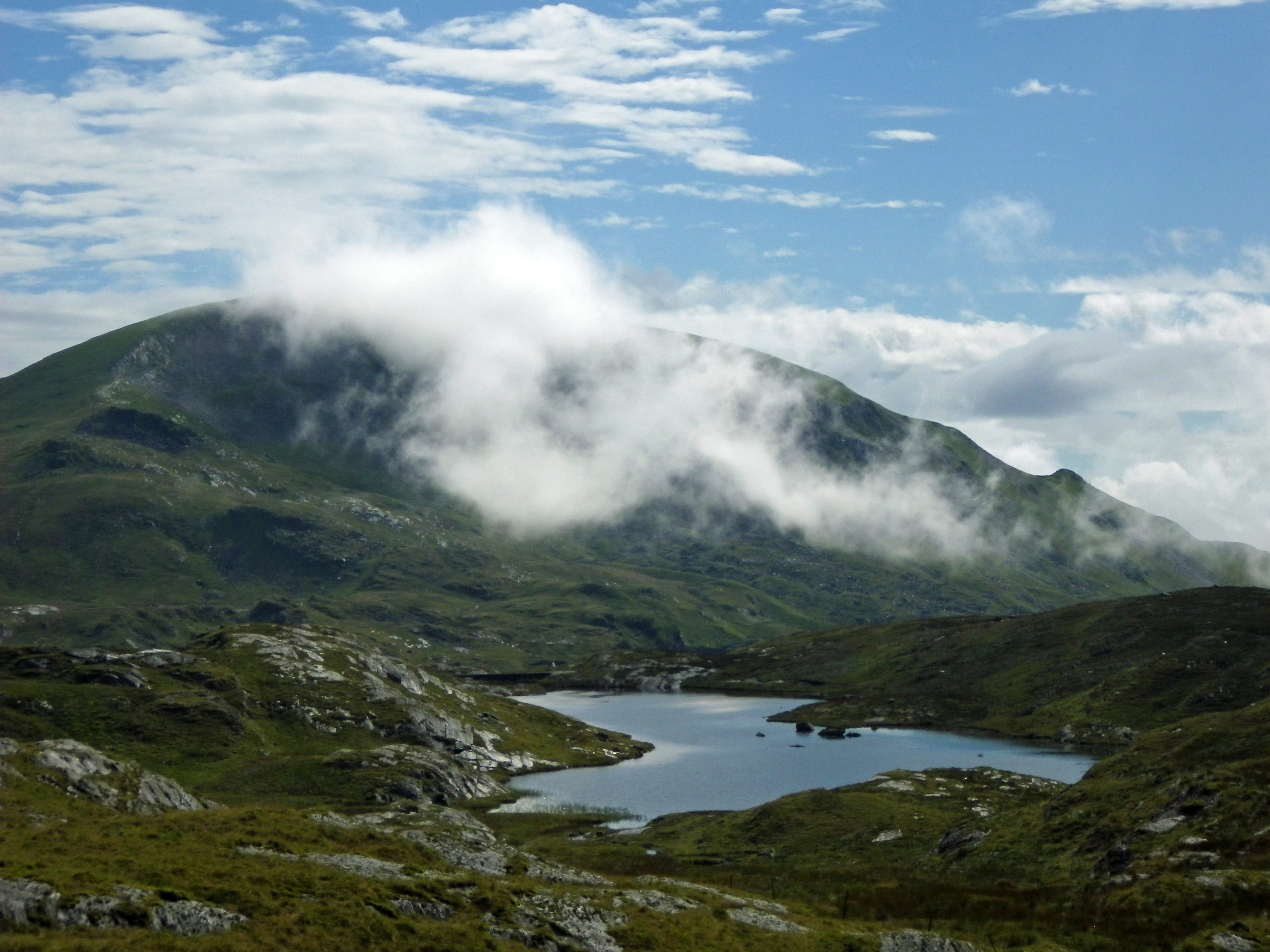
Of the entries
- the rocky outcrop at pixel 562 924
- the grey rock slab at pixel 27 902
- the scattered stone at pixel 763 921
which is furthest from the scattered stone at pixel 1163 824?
the grey rock slab at pixel 27 902

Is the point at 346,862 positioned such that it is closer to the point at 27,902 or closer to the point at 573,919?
the point at 573,919

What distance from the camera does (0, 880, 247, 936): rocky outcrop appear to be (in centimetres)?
3359

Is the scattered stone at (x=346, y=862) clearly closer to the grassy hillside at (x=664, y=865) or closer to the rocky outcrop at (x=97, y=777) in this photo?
the grassy hillside at (x=664, y=865)

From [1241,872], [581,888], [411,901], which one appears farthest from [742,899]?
[1241,872]

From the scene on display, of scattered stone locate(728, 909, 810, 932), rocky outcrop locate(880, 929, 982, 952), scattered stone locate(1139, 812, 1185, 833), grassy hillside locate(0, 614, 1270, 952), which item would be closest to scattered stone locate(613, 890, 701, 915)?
grassy hillside locate(0, 614, 1270, 952)

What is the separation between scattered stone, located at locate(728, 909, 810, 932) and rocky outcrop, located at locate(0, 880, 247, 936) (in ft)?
76.3

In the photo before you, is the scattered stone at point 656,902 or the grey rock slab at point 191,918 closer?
the grey rock slab at point 191,918

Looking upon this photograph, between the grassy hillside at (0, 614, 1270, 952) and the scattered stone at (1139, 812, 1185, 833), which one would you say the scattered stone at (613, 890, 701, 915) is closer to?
the grassy hillside at (0, 614, 1270, 952)

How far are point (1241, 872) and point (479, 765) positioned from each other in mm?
150486

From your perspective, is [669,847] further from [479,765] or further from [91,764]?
[479,765]

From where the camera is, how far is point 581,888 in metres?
51.8

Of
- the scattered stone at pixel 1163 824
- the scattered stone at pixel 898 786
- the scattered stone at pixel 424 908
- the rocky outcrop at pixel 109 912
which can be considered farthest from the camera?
the scattered stone at pixel 898 786

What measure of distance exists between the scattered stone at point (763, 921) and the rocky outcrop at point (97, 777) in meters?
32.7

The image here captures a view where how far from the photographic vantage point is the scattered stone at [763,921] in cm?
5050
